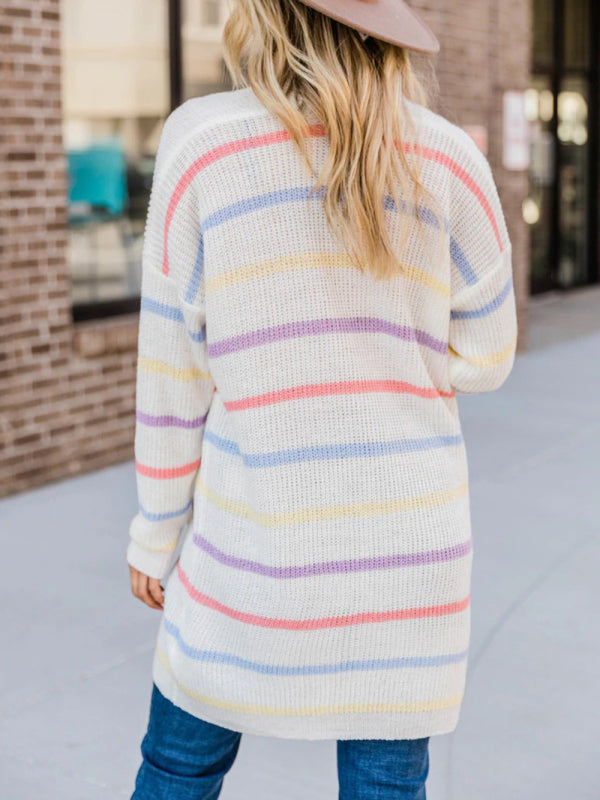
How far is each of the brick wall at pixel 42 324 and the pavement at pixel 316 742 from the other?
0.22 m

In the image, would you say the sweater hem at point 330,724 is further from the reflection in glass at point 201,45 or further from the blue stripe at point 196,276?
the reflection in glass at point 201,45

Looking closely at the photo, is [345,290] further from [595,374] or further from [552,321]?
[552,321]

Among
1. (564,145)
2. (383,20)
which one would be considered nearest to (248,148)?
(383,20)

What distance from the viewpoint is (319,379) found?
1890 mm

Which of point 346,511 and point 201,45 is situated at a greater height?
point 201,45

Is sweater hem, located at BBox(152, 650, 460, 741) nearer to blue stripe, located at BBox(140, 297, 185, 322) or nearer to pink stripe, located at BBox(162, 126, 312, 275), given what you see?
blue stripe, located at BBox(140, 297, 185, 322)

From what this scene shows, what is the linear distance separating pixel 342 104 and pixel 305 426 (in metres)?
0.47

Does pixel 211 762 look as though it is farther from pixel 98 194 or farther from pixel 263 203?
pixel 98 194

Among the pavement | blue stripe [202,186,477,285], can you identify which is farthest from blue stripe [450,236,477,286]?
the pavement

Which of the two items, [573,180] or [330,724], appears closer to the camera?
[330,724]

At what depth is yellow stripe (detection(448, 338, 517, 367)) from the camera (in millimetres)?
2080

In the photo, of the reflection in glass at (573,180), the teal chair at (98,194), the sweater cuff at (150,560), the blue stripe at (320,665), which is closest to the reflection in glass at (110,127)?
the teal chair at (98,194)

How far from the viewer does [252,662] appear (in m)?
1.95

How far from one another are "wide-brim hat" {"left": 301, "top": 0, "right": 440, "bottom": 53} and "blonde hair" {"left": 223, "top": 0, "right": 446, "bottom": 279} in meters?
0.03
